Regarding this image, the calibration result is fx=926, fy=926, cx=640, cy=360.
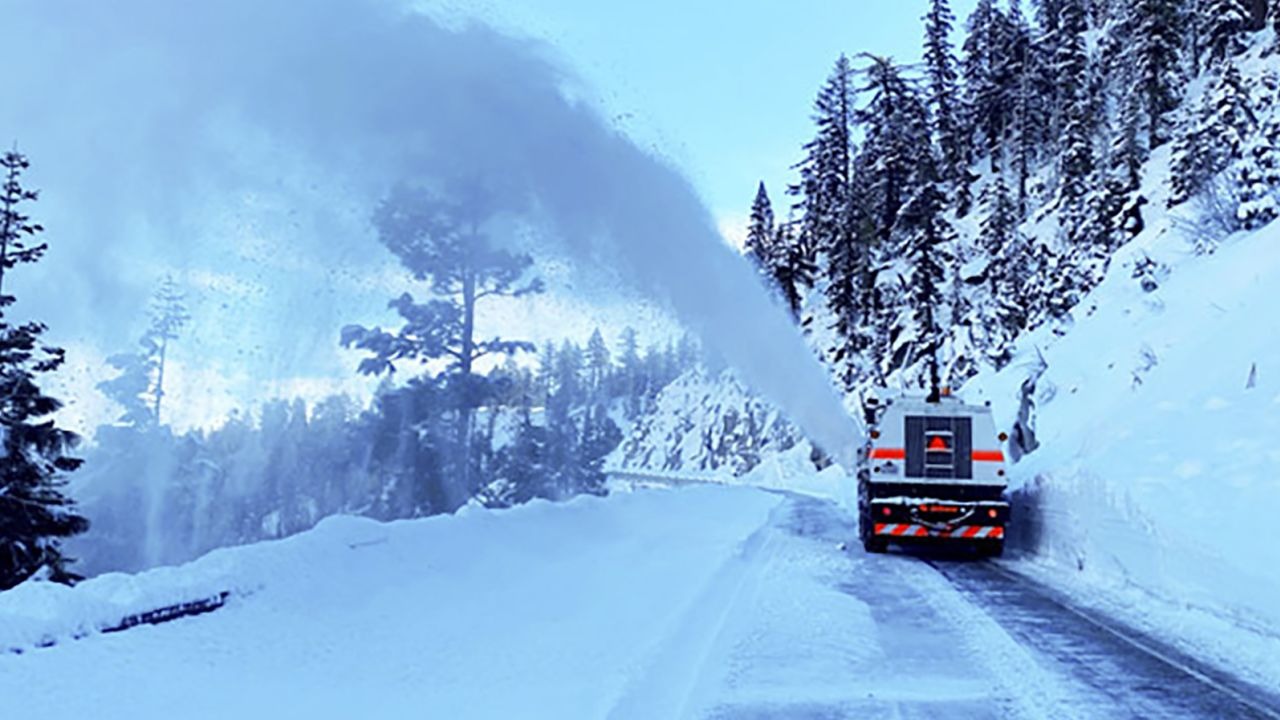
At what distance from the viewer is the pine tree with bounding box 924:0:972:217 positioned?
69.3 metres

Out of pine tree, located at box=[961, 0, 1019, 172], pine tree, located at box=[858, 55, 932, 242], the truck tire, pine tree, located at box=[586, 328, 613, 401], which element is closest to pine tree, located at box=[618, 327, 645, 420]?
pine tree, located at box=[586, 328, 613, 401]

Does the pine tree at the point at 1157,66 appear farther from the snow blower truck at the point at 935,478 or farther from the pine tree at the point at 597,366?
the snow blower truck at the point at 935,478

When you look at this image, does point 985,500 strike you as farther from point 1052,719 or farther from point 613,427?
point 613,427

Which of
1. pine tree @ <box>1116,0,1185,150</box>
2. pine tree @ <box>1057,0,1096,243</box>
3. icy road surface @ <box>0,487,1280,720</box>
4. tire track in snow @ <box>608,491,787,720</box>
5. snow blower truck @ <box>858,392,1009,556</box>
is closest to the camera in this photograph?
icy road surface @ <box>0,487,1280,720</box>

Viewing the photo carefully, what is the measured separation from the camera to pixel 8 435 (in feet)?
59.1

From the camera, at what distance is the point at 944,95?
234 feet

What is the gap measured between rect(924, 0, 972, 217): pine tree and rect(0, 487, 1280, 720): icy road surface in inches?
2505

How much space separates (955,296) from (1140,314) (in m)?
27.4

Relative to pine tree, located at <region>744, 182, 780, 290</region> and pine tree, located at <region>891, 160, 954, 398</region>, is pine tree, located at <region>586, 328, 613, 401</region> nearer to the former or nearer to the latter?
pine tree, located at <region>891, 160, 954, 398</region>

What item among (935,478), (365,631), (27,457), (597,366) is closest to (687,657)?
(365,631)

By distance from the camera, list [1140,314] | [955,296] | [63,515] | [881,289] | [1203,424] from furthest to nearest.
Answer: [881,289]
[955,296]
[1140,314]
[63,515]
[1203,424]

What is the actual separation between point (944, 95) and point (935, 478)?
207 ft

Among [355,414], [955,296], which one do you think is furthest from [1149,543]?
[955,296]

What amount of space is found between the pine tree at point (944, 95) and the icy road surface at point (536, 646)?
63633 mm
